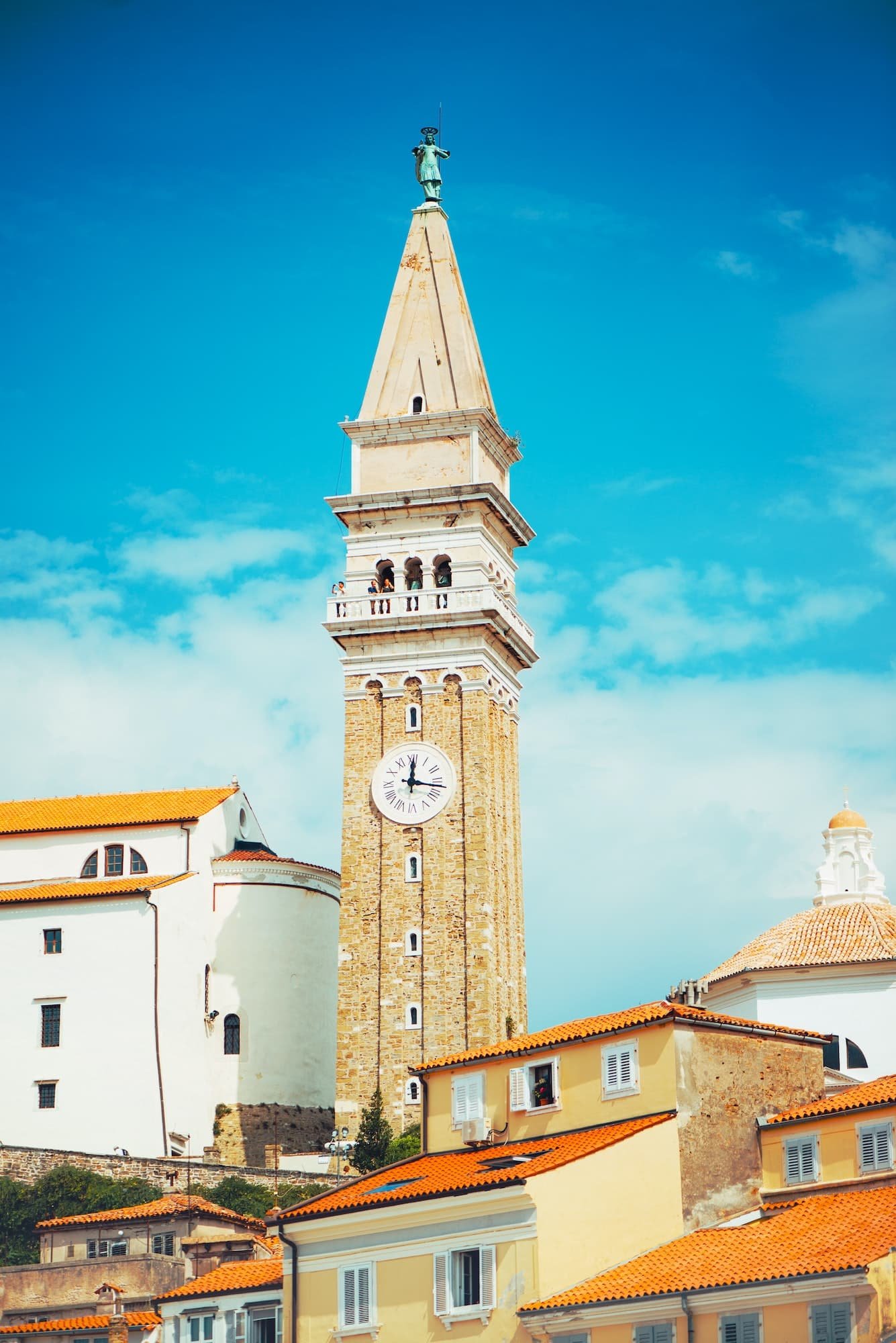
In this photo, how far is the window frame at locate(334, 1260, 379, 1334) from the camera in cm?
3850

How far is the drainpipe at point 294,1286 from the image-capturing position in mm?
39625

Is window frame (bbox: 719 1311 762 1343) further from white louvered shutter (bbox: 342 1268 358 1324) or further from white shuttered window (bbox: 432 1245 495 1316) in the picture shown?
white louvered shutter (bbox: 342 1268 358 1324)

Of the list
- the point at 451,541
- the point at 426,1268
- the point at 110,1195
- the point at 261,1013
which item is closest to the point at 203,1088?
the point at 261,1013

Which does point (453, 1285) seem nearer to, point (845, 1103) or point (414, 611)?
point (845, 1103)

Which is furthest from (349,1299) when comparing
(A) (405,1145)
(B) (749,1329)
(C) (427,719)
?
(C) (427,719)

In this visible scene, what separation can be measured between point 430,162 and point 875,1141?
5138 cm

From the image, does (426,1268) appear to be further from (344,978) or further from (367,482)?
(367,482)

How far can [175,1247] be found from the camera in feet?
175

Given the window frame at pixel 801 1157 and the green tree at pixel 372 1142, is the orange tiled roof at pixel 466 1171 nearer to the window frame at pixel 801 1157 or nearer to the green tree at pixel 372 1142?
the window frame at pixel 801 1157

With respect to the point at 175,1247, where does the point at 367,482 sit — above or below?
above

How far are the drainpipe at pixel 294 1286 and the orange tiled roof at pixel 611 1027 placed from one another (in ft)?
17.5

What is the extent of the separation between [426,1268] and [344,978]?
34330 mm

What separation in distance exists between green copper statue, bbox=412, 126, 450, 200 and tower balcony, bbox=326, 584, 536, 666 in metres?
16.4

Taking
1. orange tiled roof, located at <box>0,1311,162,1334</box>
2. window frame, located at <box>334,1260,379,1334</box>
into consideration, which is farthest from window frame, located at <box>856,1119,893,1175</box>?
orange tiled roof, located at <box>0,1311,162,1334</box>
